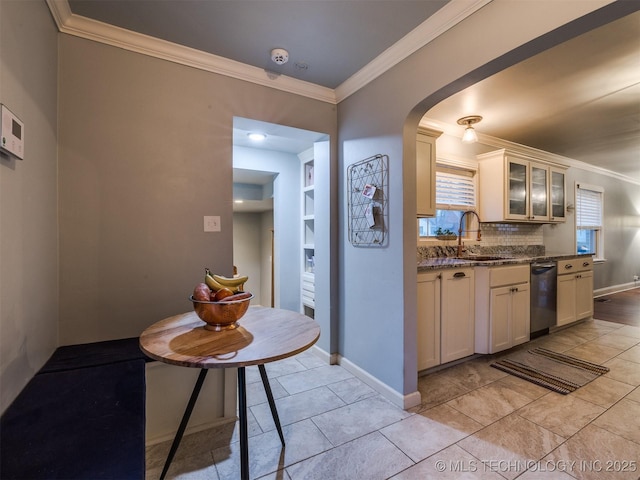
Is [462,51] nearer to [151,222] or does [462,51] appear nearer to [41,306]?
[151,222]

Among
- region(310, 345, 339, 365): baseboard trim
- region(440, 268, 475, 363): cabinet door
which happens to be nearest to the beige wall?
region(310, 345, 339, 365): baseboard trim

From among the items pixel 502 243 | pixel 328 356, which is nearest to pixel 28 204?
pixel 328 356

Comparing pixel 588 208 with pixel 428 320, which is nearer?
pixel 428 320

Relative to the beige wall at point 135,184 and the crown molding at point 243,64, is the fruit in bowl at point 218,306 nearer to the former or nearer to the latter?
the beige wall at point 135,184

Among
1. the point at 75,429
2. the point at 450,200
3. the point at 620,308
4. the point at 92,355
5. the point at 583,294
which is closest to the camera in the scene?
the point at 75,429

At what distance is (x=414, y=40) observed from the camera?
1.84m

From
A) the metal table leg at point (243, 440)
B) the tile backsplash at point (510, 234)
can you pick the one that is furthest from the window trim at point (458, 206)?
the metal table leg at point (243, 440)

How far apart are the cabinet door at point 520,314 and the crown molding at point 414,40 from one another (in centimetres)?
232

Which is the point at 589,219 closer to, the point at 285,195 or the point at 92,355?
the point at 285,195

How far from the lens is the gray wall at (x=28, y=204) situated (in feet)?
3.45

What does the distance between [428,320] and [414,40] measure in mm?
1985

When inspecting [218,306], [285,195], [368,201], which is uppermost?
[285,195]

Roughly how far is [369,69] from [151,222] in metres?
1.88

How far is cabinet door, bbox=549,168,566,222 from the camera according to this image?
3.93 meters
